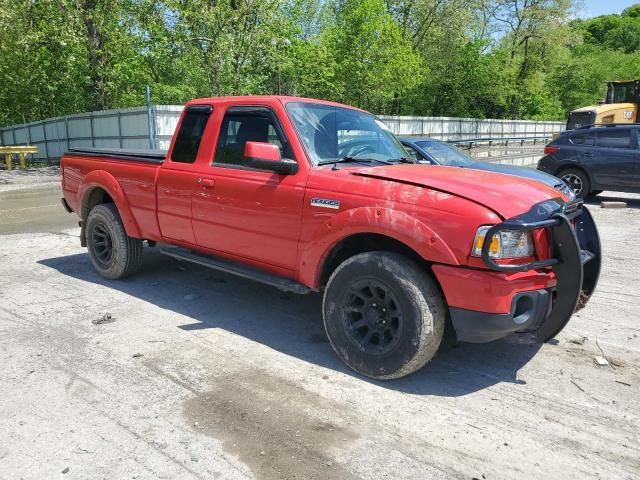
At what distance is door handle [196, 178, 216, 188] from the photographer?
4.50m

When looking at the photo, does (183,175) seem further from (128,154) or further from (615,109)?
(615,109)

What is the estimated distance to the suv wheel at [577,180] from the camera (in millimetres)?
11234

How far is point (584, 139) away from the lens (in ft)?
37.0

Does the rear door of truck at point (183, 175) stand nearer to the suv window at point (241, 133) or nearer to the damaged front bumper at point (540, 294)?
the suv window at point (241, 133)

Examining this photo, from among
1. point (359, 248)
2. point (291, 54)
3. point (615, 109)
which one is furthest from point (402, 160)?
point (291, 54)

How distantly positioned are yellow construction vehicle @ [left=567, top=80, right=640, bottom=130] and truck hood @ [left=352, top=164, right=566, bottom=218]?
17224 mm

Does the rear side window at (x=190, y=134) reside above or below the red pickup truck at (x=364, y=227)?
above

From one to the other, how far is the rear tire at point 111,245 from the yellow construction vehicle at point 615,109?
17.7 meters

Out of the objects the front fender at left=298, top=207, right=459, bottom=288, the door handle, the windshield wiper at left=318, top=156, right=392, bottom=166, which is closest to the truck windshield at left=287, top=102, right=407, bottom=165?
the windshield wiper at left=318, top=156, right=392, bottom=166

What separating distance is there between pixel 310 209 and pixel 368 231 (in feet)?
1.79

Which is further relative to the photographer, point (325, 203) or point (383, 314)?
point (325, 203)

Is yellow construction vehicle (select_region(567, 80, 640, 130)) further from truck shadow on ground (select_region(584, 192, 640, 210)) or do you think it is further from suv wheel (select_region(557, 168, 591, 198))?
suv wheel (select_region(557, 168, 591, 198))

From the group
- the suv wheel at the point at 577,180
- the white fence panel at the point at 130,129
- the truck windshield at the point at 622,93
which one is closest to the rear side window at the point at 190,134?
the white fence panel at the point at 130,129

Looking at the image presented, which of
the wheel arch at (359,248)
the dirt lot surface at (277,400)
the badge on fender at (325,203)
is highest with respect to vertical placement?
the badge on fender at (325,203)
